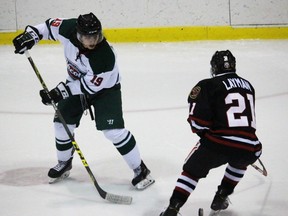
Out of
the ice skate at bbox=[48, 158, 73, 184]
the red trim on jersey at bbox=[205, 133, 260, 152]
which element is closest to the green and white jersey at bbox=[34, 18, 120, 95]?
the ice skate at bbox=[48, 158, 73, 184]

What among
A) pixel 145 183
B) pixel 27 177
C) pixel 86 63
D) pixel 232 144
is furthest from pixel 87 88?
pixel 232 144

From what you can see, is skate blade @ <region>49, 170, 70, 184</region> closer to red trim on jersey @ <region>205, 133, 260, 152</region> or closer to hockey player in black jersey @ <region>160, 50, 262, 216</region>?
hockey player in black jersey @ <region>160, 50, 262, 216</region>

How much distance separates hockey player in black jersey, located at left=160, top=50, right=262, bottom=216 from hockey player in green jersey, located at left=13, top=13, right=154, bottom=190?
0.56 m

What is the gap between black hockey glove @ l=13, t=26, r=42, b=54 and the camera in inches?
121

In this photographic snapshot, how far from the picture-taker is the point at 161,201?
290 centimetres

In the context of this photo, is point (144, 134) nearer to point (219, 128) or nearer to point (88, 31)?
point (88, 31)

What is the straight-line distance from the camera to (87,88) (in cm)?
291

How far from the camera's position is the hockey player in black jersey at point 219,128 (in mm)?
2484

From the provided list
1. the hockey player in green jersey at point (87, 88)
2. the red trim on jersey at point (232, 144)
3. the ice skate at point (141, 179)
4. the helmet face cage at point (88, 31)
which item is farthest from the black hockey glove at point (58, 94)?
the red trim on jersey at point (232, 144)

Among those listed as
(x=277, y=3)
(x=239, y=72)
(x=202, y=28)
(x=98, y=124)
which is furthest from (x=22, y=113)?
(x=277, y=3)

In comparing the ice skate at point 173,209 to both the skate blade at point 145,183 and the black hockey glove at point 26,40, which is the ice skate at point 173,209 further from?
the black hockey glove at point 26,40

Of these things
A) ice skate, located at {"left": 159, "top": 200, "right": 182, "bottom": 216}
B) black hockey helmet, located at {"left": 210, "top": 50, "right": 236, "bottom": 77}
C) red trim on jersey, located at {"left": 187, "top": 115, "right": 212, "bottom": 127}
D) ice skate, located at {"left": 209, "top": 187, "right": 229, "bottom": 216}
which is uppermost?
black hockey helmet, located at {"left": 210, "top": 50, "right": 236, "bottom": 77}

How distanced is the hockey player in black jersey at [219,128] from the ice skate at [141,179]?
0.54m

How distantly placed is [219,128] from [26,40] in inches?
46.7
